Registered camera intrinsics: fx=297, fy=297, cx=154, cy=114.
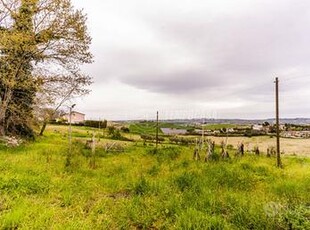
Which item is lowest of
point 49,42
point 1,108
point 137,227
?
point 137,227

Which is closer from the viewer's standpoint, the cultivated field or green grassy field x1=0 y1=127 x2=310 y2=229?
green grassy field x1=0 y1=127 x2=310 y2=229

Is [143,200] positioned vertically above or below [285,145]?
above

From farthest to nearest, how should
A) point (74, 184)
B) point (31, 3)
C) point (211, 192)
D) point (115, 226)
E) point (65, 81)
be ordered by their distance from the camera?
point (65, 81) → point (31, 3) → point (74, 184) → point (211, 192) → point (115, 226)

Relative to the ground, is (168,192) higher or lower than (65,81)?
lower

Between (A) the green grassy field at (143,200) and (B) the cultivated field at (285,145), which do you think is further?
(B) the cultivated field at (285,145)

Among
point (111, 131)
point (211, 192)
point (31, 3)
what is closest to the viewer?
point (211, 192)

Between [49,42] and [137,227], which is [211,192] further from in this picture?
[49,42]

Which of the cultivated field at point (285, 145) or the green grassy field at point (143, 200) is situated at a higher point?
the green grassy field at point (143, 200)

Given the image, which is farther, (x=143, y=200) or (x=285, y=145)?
(x=285, y=145)

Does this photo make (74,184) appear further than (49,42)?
No

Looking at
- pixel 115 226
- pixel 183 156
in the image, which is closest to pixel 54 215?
pixel 115 226

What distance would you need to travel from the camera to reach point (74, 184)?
10602mm

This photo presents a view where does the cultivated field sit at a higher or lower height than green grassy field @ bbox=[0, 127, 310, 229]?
lower

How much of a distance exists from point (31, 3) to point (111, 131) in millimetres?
27243
